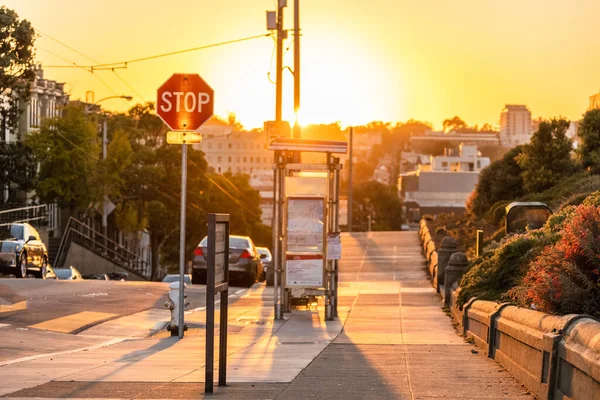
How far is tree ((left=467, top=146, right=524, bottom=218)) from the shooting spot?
4006cm

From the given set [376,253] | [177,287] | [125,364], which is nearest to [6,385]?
[125,364]

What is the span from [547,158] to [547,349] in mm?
28057

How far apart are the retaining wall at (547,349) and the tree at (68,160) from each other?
47.9 metres

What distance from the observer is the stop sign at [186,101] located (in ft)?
52.1

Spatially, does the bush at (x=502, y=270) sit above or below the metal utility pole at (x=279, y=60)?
below

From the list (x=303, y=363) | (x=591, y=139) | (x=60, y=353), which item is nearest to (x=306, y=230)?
(x=60, y=353)

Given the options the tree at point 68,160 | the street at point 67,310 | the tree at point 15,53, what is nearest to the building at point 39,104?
the tree at point 68,160

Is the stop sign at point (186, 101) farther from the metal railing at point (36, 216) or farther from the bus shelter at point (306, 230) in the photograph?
the metal railing at point (36, 216)

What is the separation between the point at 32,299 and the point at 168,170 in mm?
51488

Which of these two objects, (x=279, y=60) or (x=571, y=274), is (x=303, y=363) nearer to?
(x=571, y=274)

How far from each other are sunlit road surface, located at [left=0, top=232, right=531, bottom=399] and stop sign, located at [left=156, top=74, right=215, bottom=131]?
311cm

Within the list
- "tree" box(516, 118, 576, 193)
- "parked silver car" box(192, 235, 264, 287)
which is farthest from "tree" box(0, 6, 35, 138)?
"tree" box(516, 118, 576, 193)

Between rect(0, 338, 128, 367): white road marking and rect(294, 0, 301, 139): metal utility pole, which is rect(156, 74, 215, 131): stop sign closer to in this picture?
rect(0, 338, 128, 367): white road marking

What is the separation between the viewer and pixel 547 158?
121 ft
